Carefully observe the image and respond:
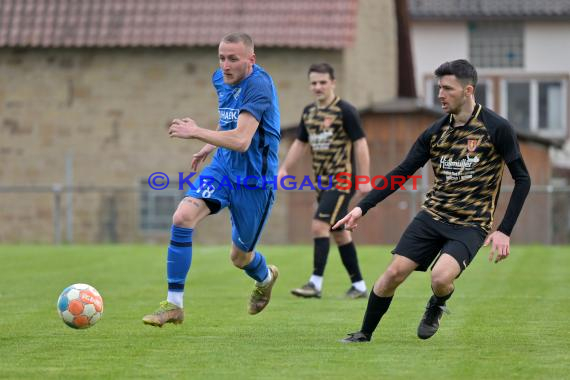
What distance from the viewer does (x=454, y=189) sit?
8.23m

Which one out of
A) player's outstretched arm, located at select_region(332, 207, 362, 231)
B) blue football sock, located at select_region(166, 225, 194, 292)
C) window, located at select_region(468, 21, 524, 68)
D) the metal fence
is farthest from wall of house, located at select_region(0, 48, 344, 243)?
player's outstretched arm, located at select_region(332, 207, 362, 231)

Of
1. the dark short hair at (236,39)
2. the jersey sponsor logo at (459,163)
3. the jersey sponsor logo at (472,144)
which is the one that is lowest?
the jersey sponsor logo at (459,163)

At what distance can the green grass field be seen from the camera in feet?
23.9

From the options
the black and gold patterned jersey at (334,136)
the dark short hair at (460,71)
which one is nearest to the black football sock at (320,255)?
the black and gold patterned jersey at (334,136)

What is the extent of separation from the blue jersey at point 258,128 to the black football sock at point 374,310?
1.41m

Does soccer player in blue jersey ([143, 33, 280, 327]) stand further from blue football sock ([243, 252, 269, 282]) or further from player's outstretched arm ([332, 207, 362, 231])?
player's outstretched arm ([332, 207, 362, 231])

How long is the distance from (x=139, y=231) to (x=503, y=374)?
2059cm

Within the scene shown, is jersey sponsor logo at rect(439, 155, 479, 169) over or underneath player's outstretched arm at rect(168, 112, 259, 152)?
underneath

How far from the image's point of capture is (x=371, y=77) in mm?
31234

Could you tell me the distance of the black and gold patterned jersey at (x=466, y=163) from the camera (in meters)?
8.12

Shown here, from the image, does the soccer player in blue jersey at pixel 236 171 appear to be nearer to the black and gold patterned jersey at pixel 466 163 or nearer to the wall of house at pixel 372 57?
the black and gold patterned jersey at pixel 466 163

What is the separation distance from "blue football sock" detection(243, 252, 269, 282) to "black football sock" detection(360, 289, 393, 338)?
1.46 metres

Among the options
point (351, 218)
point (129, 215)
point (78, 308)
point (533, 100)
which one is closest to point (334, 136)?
point (351, 218)

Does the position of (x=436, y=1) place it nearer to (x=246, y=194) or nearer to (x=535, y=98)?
(x=535, y=98)
